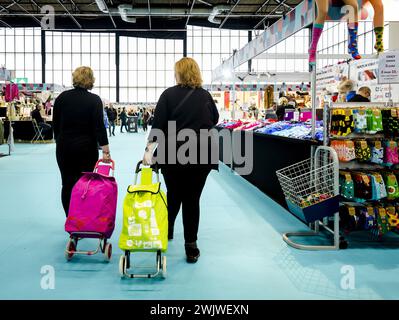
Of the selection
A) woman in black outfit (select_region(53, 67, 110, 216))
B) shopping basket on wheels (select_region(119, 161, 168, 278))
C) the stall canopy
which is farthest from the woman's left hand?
the stall canopy

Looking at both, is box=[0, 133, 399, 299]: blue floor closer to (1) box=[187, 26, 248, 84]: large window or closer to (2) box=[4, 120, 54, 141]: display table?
(2) box=[4, 120, 54, 141]: display table

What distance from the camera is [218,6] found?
76.9 feet

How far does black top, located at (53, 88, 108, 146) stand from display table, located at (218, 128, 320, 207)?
6.23ft

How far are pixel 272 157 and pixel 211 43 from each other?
84.5ft

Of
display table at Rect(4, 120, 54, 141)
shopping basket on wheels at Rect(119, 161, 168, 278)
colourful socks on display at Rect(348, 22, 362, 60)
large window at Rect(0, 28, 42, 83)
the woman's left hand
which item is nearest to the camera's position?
shopping basket on wheels at Rect(119, 161, 168, 278)

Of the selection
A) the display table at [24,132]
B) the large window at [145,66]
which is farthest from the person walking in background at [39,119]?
the large window at [145,66]

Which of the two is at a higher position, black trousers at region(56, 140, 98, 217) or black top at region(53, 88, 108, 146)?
black top at region(53, 88, 108, 146)

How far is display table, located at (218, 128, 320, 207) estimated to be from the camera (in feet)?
16.2

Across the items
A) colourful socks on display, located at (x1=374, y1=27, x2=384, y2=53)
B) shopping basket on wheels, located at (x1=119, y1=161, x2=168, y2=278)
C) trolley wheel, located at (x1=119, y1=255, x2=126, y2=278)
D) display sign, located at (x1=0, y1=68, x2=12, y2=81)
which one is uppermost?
display sign, located at (x1=0, y1=68, x2=12, y2=81)

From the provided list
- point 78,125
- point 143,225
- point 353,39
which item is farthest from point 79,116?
point 353,39

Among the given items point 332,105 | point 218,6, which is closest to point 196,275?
point 332,105

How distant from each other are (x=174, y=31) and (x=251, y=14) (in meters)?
5.63

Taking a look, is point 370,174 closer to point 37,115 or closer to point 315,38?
point 315,38

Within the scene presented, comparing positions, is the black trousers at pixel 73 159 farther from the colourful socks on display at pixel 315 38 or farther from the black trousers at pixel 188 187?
the colourful socks on display at pixel 315 38
